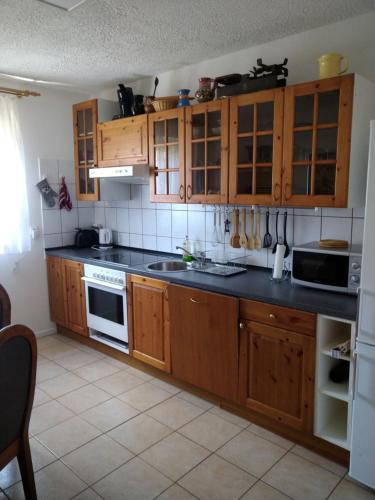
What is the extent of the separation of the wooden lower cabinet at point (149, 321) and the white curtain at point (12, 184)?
1.21 metres

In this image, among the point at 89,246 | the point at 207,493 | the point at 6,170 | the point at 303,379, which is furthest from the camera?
the point at 89,246

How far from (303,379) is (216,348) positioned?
570 mm

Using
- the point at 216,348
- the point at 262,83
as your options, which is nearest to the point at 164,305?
the point at 216,348

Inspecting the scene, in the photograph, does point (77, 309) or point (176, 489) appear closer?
point (176, 489)

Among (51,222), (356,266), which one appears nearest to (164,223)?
(51,222)

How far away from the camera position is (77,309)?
352 cm

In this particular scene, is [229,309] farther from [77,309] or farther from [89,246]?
[89,246]

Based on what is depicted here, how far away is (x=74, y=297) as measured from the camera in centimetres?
353

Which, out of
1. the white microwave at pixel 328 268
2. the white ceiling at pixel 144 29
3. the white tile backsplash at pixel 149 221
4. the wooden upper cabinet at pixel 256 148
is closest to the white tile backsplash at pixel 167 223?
the white tile backsplash at pixel 149 221

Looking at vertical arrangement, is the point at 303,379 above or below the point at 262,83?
below

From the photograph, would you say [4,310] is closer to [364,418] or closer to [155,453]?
[155,453]

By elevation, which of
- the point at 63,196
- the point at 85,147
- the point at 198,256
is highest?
the point at 85,147

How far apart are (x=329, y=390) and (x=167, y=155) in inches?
73.7

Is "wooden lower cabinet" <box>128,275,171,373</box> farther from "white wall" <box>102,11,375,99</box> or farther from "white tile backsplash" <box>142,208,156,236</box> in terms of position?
"white wall" <box>102,11,375,99</box>
